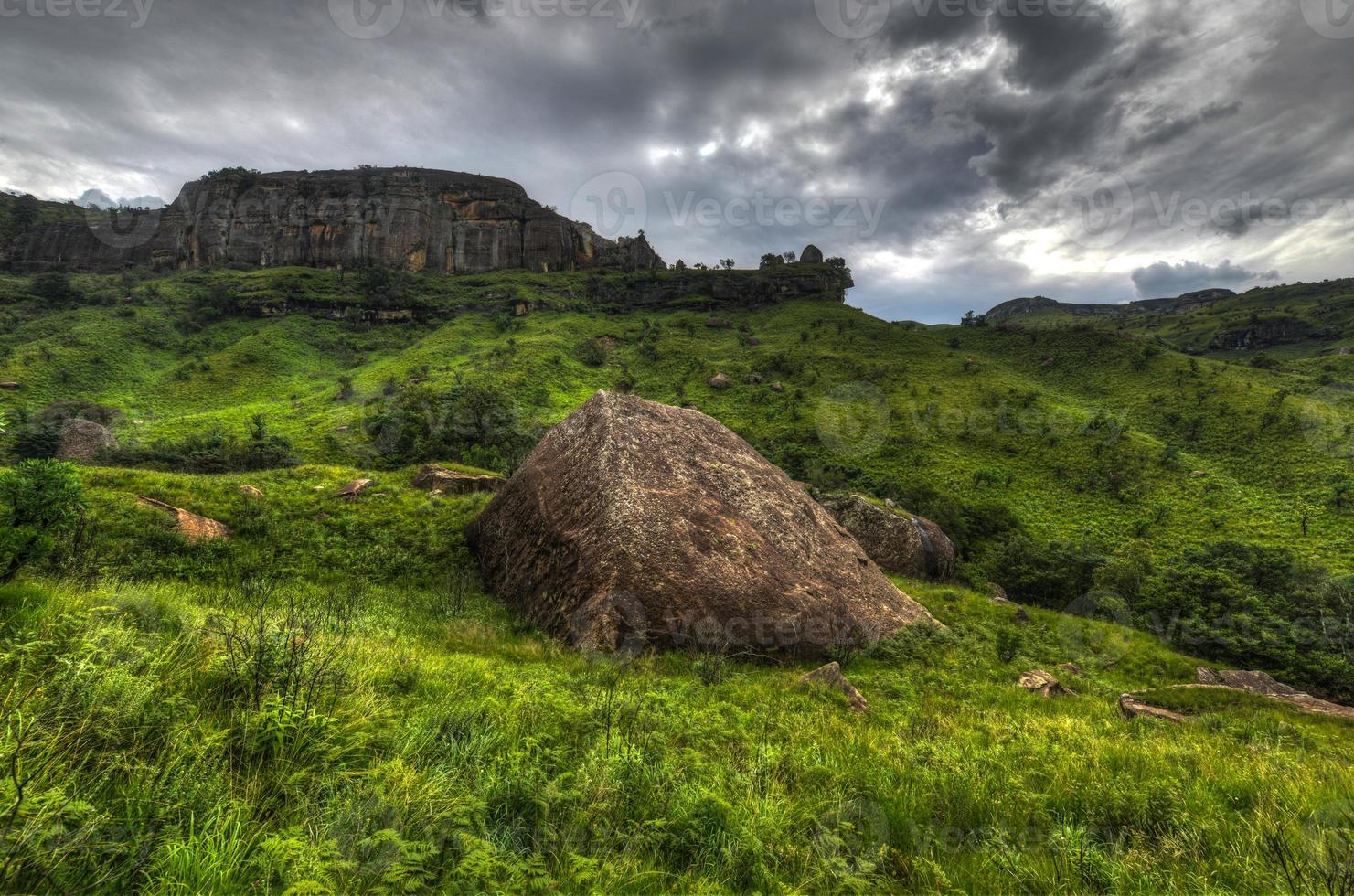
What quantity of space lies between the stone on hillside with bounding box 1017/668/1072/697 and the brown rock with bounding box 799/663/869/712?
419 centimetres

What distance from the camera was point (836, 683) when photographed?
25.9 ft

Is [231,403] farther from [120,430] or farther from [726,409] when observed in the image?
[726,409]

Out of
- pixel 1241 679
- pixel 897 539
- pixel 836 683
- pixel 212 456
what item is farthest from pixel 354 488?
pixel 1241 679

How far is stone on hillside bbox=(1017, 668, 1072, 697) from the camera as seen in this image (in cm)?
947

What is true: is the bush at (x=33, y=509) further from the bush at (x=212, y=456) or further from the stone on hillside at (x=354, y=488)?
the bush at (x=212, y=456)

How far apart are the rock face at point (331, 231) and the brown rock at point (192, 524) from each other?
12224 centimetres

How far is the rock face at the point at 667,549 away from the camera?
30.3 ft

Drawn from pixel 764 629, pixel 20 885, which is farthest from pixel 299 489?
pixel 20 885

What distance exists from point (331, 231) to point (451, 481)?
442 feet

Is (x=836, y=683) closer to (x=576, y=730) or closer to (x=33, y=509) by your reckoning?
(x=576, y=730)

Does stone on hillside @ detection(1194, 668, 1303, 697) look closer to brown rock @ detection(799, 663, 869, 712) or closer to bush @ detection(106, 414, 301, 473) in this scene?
brown rock @ detection(799, 663, 869, 712)

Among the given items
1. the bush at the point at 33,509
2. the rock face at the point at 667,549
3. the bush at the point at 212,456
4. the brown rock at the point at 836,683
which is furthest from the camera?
the bush at the point at 212,456

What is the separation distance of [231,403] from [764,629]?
72.2 meters

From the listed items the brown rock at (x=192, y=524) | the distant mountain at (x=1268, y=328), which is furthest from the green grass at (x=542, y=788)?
the distant mountain at (x=1268, y=328)
